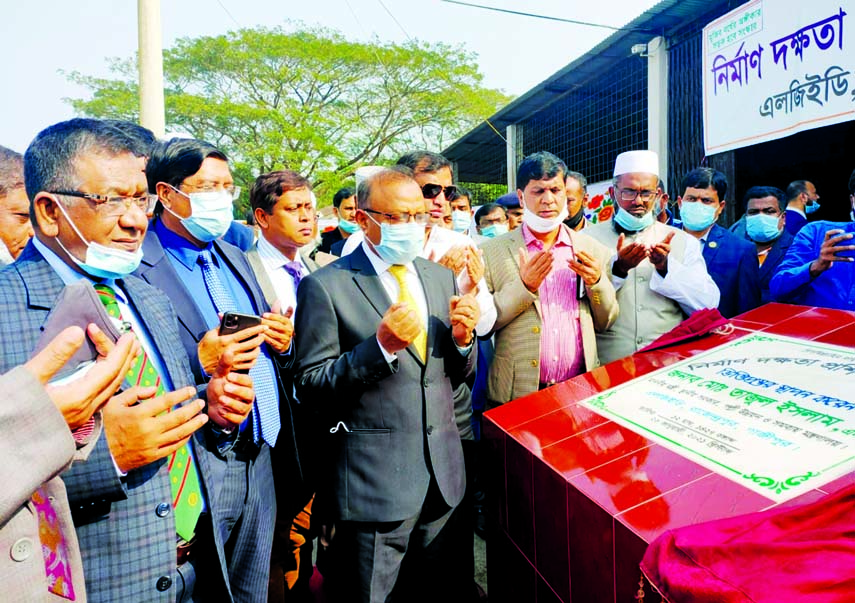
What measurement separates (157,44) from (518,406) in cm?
891

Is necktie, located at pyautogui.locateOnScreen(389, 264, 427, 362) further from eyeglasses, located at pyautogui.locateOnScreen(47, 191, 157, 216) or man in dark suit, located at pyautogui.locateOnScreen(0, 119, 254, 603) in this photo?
eyeglasses, located at pyautogui.locateOnScreen(47, 191, 157, 216)

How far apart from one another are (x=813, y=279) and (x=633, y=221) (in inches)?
38.7

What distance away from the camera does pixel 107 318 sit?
4.87ft

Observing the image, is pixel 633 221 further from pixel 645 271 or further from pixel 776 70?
pixel 776 70

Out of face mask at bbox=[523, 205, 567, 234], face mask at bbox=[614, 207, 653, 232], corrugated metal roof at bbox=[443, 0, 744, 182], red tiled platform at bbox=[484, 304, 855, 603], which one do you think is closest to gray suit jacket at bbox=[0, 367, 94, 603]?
red tiled platform at bbox=[484, 304, 855, 603]

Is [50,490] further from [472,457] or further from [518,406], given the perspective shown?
[472,457]

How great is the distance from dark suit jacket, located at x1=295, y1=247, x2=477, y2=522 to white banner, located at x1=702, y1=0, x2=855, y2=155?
445 cm

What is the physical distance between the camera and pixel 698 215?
3.97 meters

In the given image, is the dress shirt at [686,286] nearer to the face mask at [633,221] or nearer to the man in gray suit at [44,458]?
the face mask at [633,221]

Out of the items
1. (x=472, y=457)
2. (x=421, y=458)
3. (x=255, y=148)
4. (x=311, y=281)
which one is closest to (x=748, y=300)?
(x=472, y=457)

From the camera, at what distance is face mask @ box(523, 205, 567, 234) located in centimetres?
316

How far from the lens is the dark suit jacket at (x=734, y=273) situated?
12.2 feet

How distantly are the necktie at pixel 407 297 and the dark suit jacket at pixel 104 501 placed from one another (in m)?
1.05

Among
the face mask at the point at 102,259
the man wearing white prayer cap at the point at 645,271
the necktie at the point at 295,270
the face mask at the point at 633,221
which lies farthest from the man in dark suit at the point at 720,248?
the face mask at the point at 102,259
